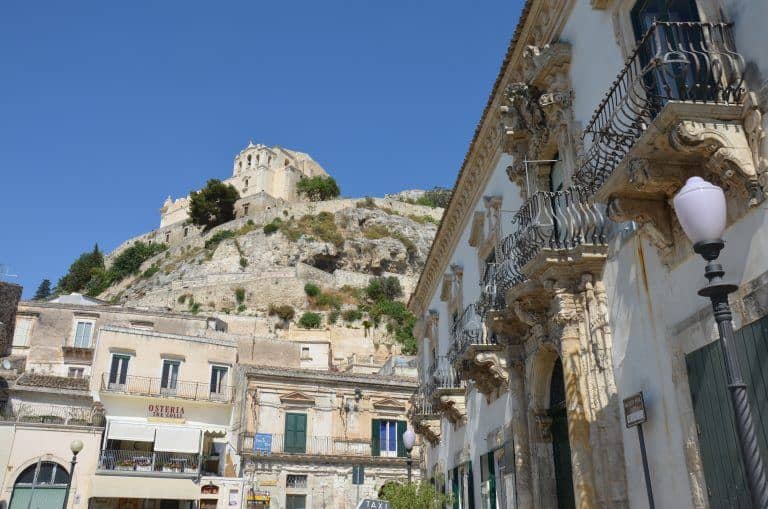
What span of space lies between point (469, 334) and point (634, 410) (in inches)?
223

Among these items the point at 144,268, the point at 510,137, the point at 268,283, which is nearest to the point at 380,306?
the point at 268,283

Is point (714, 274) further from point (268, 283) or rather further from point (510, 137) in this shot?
point (268, 283)

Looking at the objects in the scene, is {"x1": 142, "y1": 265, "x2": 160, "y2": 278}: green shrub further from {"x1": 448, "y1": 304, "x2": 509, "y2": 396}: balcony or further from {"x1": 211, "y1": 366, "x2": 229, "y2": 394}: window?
{"x1": 448, "y1": 304, "x2": 509, "y2": 396}: balcony

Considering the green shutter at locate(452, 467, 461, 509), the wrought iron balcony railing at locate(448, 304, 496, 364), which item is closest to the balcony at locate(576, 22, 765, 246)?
the wrought iron balcony railing at locate(448, 304, 496, 364)

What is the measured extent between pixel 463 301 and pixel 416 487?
4.60 metres

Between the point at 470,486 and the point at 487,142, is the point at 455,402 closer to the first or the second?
the point at 470,486

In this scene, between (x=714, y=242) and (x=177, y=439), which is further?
(x=177, y=439)

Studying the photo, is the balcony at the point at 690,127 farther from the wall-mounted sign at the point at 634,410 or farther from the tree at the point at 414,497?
the tree at the point at 414,497

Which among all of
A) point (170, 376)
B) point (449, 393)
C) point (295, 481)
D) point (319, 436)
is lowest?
point (295, 481)

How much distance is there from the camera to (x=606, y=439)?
299 inches

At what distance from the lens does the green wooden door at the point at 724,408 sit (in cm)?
498

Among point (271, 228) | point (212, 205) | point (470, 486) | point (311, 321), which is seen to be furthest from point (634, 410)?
point (212, 205)

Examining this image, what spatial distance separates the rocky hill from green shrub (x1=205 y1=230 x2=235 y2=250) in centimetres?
12

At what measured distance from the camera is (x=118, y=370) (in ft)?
95.4
